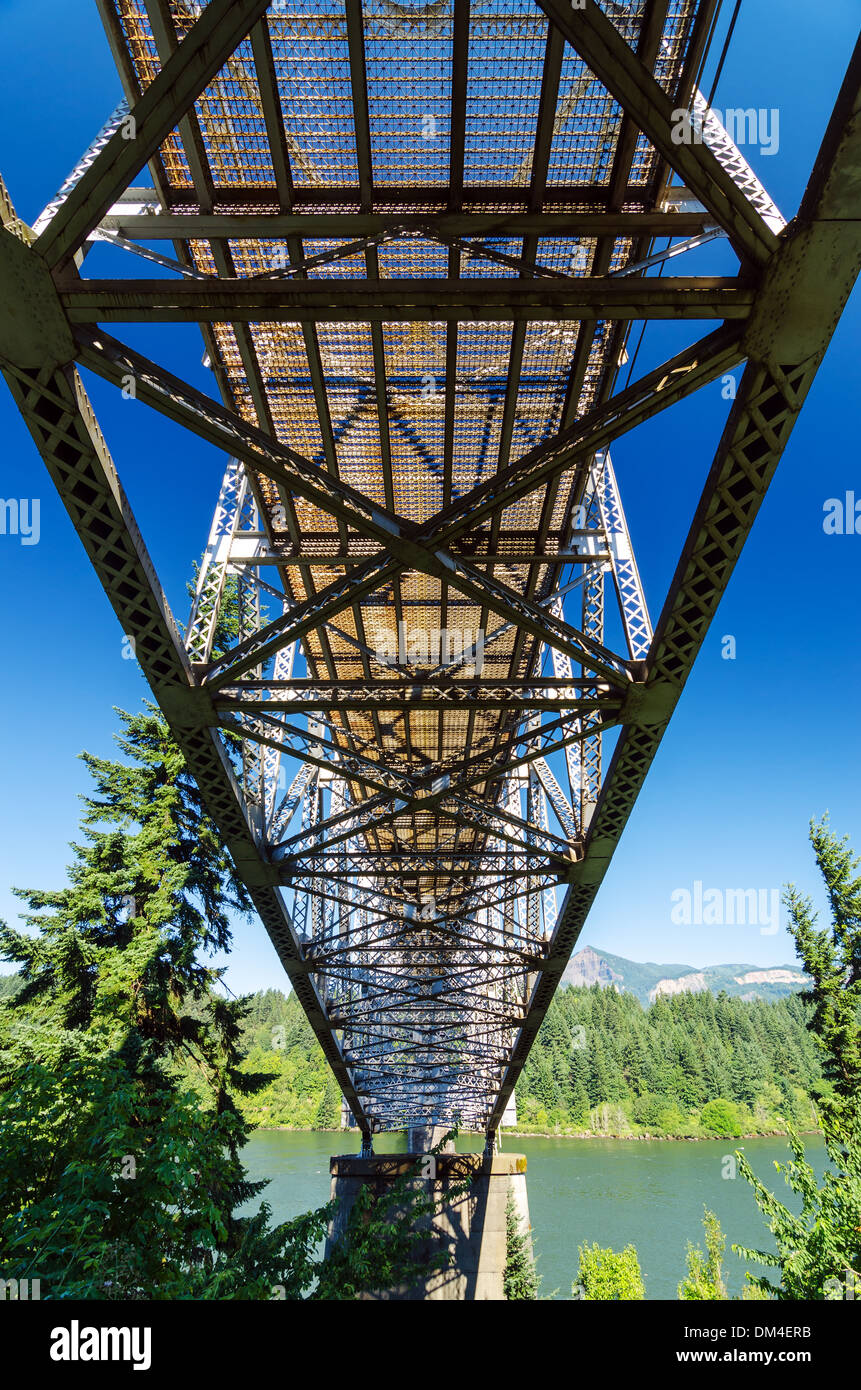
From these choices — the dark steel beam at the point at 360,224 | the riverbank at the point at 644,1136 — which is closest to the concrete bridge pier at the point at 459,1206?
the dark steel beam at the point at 360,224

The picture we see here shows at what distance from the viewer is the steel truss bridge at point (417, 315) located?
4461 millimetres

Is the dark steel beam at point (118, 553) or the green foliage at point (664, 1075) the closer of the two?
the dark steel beam at point (118, 553)

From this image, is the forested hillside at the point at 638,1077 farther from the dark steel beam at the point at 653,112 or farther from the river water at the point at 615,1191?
the dark steel beam at the point at 653,112

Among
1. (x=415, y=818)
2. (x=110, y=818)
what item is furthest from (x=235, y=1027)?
(x=415, y=818)

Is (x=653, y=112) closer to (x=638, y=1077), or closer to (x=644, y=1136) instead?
(x=644, y=1136)

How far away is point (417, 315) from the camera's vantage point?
4605 millimetres

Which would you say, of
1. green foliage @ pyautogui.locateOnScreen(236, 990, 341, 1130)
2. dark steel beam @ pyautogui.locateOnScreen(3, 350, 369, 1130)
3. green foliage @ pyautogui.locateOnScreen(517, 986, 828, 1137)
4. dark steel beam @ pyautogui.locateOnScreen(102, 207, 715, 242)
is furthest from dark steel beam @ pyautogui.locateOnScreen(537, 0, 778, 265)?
green foliage @ pyautogui.locateOnScreen(517, 986, 828, 1137)

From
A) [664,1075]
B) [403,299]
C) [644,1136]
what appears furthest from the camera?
[664,1075]

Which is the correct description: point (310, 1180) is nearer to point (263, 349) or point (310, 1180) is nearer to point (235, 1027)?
point (235, 1027)

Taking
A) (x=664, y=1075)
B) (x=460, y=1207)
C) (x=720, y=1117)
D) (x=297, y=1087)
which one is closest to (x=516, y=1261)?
(x=460, y=1207)

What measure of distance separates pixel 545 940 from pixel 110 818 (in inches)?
456

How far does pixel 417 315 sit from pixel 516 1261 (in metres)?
28.1

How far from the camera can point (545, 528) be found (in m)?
9.54

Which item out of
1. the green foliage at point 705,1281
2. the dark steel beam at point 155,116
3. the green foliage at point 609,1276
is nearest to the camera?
the dark steel beam at point 155,116
